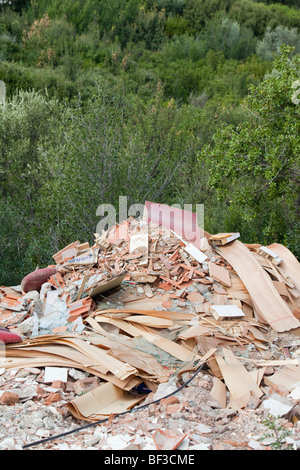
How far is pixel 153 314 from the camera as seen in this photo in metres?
6.73

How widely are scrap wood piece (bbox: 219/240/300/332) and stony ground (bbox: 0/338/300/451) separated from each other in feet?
6.05

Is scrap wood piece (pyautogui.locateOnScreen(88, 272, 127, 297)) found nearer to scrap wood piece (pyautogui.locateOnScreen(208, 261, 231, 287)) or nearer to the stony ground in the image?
scrap wood piece (pyautogui.locateOnScreen(208, 261, 231, 287))

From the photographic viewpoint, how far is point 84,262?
805 cm

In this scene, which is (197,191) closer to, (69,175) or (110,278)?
(69,175)

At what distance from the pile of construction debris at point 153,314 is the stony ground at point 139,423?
187 millimetres

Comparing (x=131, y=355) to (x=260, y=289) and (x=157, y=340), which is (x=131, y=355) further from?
(x=260, y=289)

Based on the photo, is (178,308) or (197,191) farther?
(197,191)

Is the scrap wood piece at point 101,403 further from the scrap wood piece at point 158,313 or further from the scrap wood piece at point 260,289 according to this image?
the scrap wood piece at point 260,289

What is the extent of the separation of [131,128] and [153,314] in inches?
332

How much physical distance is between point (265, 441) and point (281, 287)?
3.80 meters

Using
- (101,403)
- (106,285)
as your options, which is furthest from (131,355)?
(106,285)

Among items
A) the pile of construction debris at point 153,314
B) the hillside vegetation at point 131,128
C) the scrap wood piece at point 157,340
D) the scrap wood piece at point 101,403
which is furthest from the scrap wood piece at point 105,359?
the hillside vegetation at point 131,128

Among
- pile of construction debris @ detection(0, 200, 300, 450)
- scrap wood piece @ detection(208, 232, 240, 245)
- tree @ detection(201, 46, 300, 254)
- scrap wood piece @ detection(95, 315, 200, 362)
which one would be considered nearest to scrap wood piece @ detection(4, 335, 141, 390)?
pile of construction debris @ detection(0, 200, 300, 450)

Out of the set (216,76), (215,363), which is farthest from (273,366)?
(216,76)
